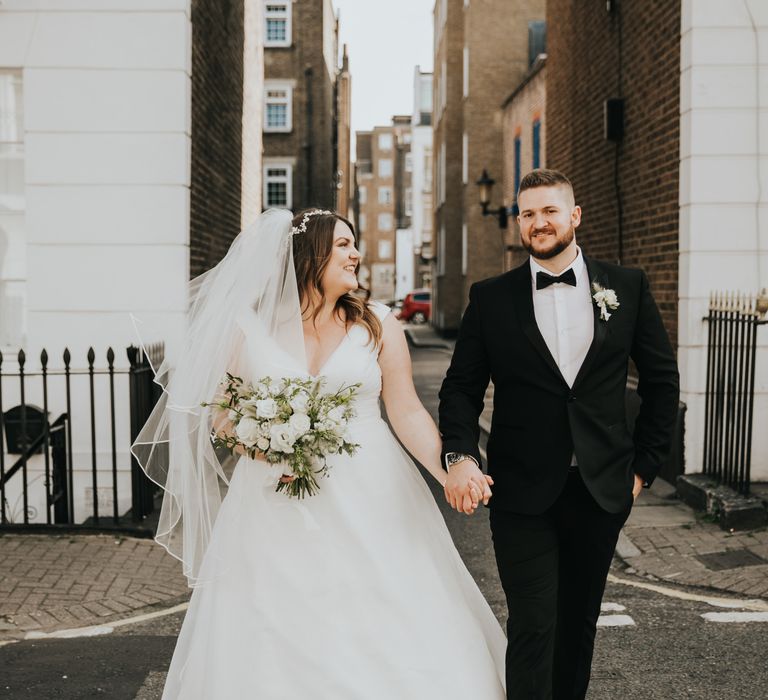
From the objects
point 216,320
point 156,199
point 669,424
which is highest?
point 156,199

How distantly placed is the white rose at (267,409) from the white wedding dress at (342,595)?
21cm

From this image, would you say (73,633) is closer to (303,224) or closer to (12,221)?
(303,224)

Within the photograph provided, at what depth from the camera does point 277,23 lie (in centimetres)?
3145

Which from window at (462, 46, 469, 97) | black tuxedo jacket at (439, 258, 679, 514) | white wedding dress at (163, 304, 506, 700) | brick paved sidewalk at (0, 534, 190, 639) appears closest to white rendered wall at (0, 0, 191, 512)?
brick paved sidewalk at (0, 534, 190, 639)

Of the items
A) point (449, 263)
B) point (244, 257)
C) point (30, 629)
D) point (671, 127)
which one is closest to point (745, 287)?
point (671, 127)

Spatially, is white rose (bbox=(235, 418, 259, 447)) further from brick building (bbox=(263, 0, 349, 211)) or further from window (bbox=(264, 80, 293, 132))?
window (bbox=(264, 80, 293, 132))

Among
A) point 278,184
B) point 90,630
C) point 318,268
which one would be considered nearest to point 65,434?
point 90,630

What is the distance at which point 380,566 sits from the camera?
340cm

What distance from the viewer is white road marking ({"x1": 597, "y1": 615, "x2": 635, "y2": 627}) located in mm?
4980

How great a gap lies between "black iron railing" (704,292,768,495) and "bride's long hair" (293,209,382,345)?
431cm

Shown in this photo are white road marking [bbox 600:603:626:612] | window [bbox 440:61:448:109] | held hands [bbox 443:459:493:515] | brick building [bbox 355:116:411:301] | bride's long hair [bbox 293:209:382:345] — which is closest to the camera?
held hands [bbox 443:459:493:515]

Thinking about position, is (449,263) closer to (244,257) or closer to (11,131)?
(11,131)

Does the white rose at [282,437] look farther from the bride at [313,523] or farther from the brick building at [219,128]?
the brick building at [219,128]

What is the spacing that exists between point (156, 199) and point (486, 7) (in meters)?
22.8
